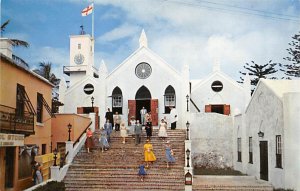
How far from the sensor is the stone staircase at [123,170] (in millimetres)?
18812

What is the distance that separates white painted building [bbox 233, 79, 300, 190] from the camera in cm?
1600

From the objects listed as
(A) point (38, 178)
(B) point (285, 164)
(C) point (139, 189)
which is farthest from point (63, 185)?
(B) point (285, 164)

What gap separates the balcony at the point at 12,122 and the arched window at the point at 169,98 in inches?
600

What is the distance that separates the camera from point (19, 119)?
50.5 feet

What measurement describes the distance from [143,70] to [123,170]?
1203cm

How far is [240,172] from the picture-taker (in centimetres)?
2436

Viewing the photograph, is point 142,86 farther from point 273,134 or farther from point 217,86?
point 273,134

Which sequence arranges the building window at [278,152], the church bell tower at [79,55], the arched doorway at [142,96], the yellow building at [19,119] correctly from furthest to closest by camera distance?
the church bell tower at [79,55] → the arched doorway at [142,96] → the building window at [278,152] → the yellow building at [19,119]

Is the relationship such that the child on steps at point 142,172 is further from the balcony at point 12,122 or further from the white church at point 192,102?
the white church at point 192,102

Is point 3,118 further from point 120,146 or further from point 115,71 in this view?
point 115,71

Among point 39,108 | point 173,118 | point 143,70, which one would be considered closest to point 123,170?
point 39,108

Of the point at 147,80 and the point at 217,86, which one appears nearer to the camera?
the point at 147,80

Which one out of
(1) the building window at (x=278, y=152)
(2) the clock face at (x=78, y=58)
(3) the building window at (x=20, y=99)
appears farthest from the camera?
(2) the clock face at (x=78, y=58)

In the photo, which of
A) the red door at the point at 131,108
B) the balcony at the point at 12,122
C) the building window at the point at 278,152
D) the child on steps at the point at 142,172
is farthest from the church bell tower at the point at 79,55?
the building window at the point at 278,152
